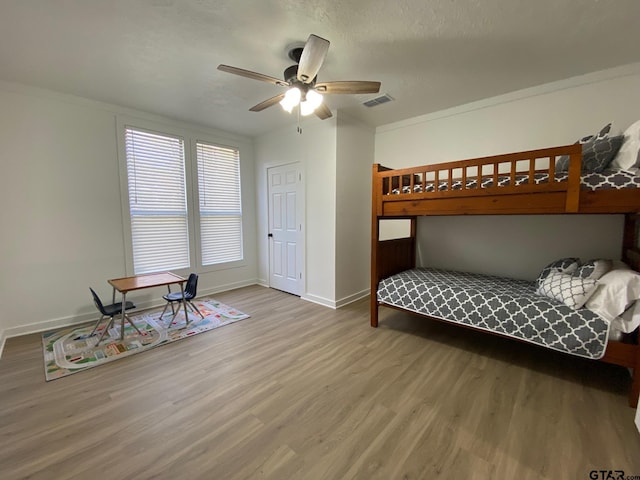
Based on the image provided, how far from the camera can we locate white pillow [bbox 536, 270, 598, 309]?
1863 millimetres

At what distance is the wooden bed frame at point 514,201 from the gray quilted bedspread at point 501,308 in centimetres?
16

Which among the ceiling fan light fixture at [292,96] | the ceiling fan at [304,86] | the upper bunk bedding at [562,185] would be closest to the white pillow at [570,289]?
the upper bunk bedding at [562,185]

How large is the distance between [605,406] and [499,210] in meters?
1.47

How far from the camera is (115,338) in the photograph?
270 centimetres

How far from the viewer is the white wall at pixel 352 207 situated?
3568 millimetres

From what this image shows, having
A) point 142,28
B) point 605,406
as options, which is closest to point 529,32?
point 605,406

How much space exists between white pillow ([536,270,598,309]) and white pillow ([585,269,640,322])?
45mm

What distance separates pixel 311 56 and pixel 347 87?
1.54ft

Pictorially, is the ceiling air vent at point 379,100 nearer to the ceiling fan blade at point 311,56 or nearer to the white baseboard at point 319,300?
the ceiling fan blade at point 311,56

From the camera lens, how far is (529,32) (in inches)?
76.2

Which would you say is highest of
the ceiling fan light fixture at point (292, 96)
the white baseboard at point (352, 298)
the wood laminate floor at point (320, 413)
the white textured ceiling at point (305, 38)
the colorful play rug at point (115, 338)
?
the white textured ceiling at point (305, 38)

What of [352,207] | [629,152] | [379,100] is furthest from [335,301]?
[629,152]

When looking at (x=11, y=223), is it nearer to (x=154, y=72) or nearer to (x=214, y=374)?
(x=154, y=72)

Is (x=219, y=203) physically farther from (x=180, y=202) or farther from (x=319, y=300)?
(x=319, y=300)
